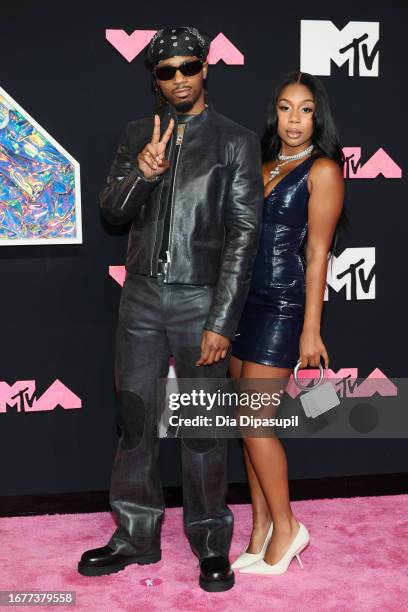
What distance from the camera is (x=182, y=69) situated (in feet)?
8.36

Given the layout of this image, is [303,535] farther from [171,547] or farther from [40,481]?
[40,481]

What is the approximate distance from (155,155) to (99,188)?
2.50 feet

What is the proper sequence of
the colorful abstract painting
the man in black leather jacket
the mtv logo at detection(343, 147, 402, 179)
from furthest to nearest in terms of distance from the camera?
the mtv logo at detection(343, 147, 402, 179)
the colorful abstract painting
the man in black leather jacket

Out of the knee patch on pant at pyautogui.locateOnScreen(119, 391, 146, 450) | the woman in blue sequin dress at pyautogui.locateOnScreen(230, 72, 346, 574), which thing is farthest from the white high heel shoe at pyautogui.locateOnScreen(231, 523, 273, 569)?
the knee patch on pant at pyautogui.locateOnScreen(119, 391, 146, 450)

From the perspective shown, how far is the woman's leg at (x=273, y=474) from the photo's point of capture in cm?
273

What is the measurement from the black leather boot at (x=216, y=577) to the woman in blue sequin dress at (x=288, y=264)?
13cm

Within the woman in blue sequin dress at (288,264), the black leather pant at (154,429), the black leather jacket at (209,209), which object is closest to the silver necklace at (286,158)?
the woman in blue sequin dress at (288,264)

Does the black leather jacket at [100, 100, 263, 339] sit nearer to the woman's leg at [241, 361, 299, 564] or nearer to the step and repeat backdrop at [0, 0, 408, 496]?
the woman's leg at [241, 361, 299, 564]

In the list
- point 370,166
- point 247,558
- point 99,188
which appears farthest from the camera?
point 370,166

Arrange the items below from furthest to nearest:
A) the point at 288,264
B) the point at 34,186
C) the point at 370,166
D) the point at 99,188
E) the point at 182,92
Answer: the point at 370,166
the point at 99,188
the point at 34,186
the point at 288,264
the point at 182,92

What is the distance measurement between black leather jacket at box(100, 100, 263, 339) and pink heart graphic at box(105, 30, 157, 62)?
0.62m

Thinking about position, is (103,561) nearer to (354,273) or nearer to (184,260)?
(184,260)

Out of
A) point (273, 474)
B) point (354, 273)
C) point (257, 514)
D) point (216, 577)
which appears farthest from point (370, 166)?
point (216, 577)

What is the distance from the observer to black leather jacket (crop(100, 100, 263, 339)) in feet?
8.48
